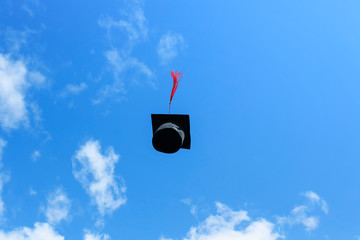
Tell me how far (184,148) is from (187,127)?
0.48 meters

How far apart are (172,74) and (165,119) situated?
0.93 meters

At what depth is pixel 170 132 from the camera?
168 inches

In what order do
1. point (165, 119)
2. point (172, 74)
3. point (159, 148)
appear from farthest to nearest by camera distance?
point (165, 119), point (172, 74), point (159, 148)

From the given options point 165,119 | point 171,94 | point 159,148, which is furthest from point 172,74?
point 159,148

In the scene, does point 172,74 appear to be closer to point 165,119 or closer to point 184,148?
point 165,119

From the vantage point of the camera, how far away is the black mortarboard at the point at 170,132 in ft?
13.7

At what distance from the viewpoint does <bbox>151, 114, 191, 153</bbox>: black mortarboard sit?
417cm

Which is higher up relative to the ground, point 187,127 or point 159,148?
point 187,127

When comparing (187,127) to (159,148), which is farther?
(187,127)

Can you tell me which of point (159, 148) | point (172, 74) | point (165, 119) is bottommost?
point (159, 148)

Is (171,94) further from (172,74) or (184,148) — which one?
(184,148)

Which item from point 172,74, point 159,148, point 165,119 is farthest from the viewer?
point 165,119

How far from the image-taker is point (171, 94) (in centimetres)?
437

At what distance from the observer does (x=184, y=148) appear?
16.3 feet
